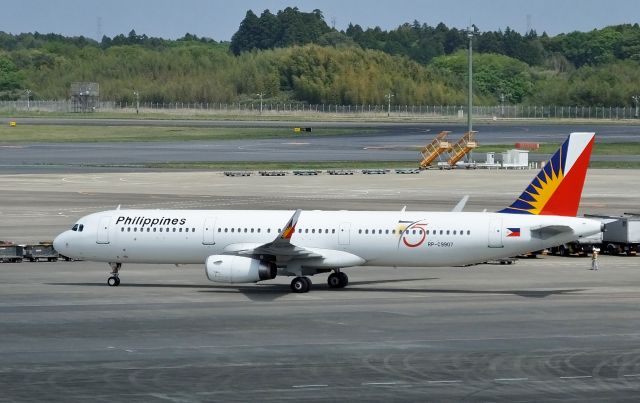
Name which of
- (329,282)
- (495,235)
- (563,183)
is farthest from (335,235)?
(563,183)

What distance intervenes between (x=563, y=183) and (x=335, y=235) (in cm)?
992

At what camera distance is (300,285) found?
54.9m

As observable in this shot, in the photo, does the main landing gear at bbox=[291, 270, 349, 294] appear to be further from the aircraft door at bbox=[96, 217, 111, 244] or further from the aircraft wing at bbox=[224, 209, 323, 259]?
the aircraft door at bbox=[96, 217, 111, 244]

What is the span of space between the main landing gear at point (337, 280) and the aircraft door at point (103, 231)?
10.1 m

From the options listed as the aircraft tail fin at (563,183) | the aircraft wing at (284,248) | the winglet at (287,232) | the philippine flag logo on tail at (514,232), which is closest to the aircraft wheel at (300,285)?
the aircraft wing at (284,248)

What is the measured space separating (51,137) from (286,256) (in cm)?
14448

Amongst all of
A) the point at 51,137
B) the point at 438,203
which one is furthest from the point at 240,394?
the point at 51,137

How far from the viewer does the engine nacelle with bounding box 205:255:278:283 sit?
174ft

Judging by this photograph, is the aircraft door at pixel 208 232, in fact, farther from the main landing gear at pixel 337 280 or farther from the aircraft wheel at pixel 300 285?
the main landing gear at pixel 337 280

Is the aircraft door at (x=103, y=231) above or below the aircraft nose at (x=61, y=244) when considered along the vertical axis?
above

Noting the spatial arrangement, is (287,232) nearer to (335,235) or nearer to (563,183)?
(335,235)

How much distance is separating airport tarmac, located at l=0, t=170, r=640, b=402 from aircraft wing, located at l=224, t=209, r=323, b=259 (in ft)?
5.98

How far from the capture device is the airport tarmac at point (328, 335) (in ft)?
117

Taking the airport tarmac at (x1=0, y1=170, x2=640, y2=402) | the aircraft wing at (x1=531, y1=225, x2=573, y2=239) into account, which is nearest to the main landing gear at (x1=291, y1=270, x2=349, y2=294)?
the airport tarmac at (x1=0, y1=170, x2=640, y2=402)
